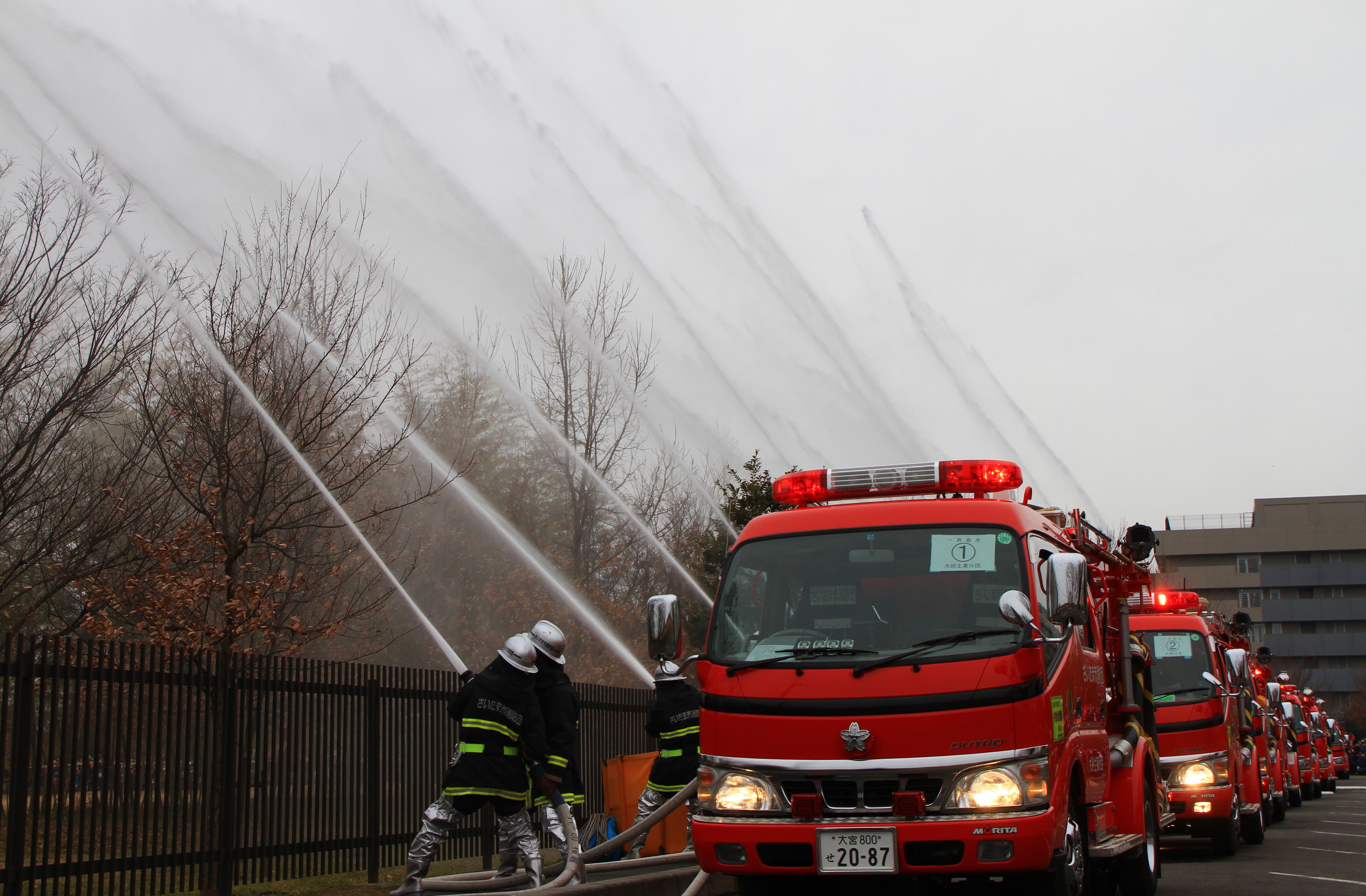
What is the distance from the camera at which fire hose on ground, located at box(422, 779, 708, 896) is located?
8.77 metres

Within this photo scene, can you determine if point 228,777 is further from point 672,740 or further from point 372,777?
point 672,740

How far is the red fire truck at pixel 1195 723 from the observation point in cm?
1374

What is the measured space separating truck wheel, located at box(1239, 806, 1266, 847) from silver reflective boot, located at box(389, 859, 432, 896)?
1183 cm

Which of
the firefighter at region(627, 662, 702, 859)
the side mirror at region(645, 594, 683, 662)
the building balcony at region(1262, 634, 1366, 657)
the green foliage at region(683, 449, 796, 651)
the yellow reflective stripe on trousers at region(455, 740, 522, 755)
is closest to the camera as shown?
the side mirror at region(645, 594, 683, 662)

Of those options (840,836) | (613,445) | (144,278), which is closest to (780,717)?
(840,836)

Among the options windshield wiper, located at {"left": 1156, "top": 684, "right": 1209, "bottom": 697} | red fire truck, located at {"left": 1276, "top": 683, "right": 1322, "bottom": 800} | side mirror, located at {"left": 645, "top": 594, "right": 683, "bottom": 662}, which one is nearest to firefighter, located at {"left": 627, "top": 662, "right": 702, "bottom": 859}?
side mirror, located at {"left": 645, "top": 594, "right": 683, "bottom": 662}

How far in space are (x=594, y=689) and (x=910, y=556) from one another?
27.5ft

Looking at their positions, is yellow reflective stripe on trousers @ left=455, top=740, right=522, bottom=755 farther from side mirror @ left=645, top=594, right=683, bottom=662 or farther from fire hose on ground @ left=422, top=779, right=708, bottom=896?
side mirror @ left=645, top=594, right=683, bottom=662

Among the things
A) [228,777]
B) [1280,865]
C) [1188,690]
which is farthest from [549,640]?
[1280,865]

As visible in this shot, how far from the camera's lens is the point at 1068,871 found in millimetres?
6852

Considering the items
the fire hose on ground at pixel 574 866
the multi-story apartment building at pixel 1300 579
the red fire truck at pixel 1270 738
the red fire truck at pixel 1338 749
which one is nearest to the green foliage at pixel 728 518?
the red fire truck at pixel 1270 738

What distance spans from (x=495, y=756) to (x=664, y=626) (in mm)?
1820

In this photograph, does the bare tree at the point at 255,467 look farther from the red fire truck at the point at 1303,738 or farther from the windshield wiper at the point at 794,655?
the red fire truck at the point at 1303,738

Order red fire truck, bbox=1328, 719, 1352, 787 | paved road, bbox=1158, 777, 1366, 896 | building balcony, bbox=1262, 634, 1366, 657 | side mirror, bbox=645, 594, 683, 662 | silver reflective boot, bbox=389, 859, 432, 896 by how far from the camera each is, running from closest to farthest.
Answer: side mirror, bbox=645, 594, 683, 662
silver reflective boot, bbox=389, 859, 432, 896
paved road, bbox=1158, 777, 1366, 896
red fire truck, bbox=1328, 719, 1352, 787
building balcony, bbox=1262, 634, 1366, 657
